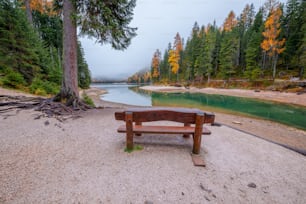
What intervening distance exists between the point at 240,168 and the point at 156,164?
5.01ft

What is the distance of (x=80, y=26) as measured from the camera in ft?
16.1

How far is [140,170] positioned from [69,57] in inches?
213

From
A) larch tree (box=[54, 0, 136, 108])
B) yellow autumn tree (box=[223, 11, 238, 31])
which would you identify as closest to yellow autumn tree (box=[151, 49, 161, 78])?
yellow autumn tree (box=[223, 11, 238, 31])

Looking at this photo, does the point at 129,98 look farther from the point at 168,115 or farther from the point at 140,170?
the point at 140,170

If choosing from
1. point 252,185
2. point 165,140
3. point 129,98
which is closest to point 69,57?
point 165,140

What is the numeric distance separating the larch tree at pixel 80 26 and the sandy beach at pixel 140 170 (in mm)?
2486

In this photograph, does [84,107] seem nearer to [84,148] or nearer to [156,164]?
[84,148]

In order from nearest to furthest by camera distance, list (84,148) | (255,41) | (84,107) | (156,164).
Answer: (156,164) → (84,148) → (84,107) → (255,41)

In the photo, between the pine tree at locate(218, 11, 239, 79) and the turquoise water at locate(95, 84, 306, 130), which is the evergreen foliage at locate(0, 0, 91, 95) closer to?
the turquoise water at locate(95, 84, 306, 130)

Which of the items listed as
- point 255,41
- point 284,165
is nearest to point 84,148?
point 284,165

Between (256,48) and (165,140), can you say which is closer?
(165,140)

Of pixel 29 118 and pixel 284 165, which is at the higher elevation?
pixel 29 118

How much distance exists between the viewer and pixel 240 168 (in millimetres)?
2252

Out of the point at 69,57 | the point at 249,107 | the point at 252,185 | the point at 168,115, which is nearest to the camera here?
the point at 252,185
